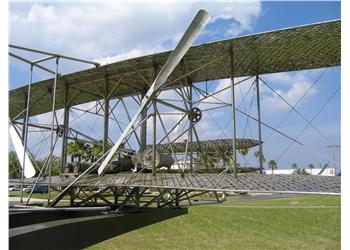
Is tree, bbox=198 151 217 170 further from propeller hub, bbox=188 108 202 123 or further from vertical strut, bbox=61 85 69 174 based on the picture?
vertical strut, bbox=61 85 69 174

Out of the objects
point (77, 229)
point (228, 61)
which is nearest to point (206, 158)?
point (228, 61)

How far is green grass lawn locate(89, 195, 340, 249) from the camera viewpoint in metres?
25.6

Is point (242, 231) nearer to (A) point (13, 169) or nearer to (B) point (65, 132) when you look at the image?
(B) point (65, 132)

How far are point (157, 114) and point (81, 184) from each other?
5.21m

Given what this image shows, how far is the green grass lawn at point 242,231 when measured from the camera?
2556 cm

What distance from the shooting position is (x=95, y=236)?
13.8 m

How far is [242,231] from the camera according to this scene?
29.4 meters

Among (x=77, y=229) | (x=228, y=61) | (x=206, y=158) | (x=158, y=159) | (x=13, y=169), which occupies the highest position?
(x=228, y=61)

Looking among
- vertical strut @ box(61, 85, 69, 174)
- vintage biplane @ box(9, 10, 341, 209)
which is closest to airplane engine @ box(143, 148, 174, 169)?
vintage biplane @ box(9, 10, 341, 209)

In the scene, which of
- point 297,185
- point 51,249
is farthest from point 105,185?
point 297,185

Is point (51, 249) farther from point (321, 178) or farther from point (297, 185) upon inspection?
point (321, 178)

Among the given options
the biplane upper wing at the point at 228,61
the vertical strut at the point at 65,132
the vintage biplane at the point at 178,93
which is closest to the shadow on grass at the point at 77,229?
the vintage biplane at the point at 178,93

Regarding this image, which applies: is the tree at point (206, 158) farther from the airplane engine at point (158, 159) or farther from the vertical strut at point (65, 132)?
the vertical strut at point (65, 132)
